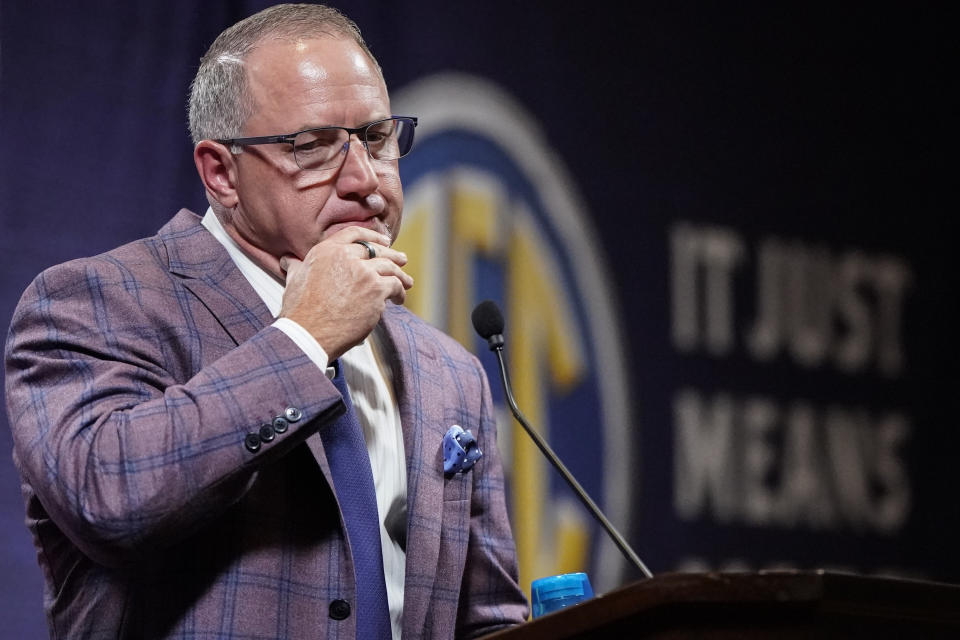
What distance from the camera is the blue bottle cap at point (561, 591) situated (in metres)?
1.81

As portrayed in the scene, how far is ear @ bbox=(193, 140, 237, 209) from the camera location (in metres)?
2.05

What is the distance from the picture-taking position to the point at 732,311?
353cm

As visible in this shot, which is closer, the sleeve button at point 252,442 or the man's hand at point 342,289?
the sleeve button at point 252,442

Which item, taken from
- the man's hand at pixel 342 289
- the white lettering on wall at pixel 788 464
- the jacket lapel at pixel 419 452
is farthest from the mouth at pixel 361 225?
the white lettering on wall at pixel 788 464

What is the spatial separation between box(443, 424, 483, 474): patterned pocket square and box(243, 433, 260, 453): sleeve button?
48 centimetres

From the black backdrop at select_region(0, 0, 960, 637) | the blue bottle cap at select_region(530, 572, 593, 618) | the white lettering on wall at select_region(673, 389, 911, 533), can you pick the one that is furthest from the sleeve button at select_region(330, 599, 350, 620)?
the white lettering on wall at select_region(673, 389, 911, 533)

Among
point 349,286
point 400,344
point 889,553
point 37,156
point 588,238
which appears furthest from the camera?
point 889,553

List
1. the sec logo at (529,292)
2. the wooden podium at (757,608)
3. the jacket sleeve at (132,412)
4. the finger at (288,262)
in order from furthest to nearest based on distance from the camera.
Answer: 1. the sec logo at (529,292)
2. the finger at (288,262)
3. the jacket sleeve at (132,412)
4. the wooden podium at (757,608)

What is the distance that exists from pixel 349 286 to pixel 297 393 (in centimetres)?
20

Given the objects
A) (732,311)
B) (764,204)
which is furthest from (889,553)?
(764,204)

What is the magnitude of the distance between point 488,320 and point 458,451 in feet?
0.96

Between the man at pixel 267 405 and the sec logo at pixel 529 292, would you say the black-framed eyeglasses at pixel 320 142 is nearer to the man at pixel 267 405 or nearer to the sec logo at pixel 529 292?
the man at pixel 267 405

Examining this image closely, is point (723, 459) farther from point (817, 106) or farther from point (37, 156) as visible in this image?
point (37, 156)

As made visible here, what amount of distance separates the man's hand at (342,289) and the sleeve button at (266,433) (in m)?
0.16
